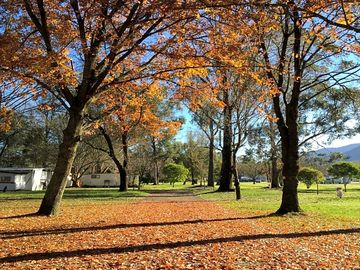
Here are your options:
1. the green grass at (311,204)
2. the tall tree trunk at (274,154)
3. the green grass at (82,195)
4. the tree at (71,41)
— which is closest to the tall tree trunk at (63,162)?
the tree at (71,41)

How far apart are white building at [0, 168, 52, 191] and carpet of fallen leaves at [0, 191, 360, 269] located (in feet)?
Result: 107

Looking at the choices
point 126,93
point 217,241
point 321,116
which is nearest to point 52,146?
point 321,116

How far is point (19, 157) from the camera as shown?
59.5 meters

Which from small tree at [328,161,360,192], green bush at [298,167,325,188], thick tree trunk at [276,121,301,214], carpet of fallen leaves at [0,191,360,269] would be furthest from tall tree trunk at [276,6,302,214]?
small tree at [328,161,360,192]

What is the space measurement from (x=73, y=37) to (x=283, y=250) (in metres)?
10.2

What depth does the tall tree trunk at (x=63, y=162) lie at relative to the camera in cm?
1216

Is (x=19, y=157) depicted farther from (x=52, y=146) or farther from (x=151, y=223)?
(x=151, y=223)

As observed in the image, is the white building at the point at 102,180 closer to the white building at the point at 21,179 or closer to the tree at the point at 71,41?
the white building at the point at 21,179

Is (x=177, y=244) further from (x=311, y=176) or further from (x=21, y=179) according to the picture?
(x=21, y=179)

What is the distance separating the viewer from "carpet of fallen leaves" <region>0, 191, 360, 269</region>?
6.06m

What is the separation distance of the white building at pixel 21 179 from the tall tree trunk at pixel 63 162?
30.5 metres

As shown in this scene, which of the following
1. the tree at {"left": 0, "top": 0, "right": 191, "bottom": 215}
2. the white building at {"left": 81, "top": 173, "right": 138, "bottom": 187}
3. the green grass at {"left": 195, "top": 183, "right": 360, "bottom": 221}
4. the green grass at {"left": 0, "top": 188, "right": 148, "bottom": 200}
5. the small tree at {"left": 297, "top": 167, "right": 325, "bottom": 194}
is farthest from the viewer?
the white building at {"left": 81, "top": 173, "right": 138, "bottom": 187}

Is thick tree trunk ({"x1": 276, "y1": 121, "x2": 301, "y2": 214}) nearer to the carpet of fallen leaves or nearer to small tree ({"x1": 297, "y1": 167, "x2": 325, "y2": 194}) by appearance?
the carpet of fallen leaves

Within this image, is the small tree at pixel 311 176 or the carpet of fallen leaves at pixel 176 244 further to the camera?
the small tree at pixel 311 176
